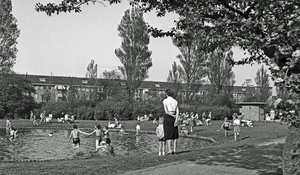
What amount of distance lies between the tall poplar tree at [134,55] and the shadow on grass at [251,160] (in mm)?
47270

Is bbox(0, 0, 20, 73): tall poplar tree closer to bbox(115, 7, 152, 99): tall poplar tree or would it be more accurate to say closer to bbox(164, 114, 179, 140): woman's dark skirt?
bbox(115, 7, 152, 99): tall poplar tree

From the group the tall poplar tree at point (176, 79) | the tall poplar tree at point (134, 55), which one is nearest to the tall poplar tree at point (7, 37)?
the tall poplar tree at point (134, 55)

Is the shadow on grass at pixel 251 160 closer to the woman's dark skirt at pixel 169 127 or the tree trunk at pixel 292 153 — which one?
the woman's dark skirt at pixel 169 127

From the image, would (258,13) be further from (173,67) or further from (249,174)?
(173,67)

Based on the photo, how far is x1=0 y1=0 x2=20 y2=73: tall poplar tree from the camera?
5969cm

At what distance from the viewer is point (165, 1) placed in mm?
8516

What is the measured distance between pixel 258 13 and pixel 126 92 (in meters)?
54.2

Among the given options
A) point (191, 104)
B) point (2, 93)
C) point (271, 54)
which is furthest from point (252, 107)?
point (271, 54)

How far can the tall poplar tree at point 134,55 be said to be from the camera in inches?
2362

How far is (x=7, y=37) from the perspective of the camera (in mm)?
60438

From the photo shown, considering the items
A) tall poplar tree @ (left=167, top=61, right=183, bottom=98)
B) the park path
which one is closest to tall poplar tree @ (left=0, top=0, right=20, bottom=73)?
tall poplar tree @ (left=167, top=61, right=183, bottom=98)

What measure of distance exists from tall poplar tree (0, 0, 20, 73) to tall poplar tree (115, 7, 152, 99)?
16348 mm

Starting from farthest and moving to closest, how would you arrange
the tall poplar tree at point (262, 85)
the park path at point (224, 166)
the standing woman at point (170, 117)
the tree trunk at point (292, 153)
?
1. the tall poplar tree at point (262, 85)
2. the standing woman at point (170, 117)
3. the park path at point (224, 166)
4. the tree trunk at point (292, 153)

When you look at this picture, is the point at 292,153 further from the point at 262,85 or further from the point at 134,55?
the point at 262,85
